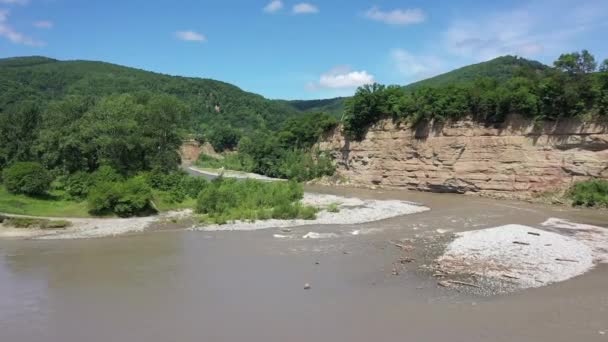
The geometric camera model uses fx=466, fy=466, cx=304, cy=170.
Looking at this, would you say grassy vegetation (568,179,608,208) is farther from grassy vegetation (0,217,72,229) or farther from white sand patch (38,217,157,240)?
grassy vegetation (0,217,72,229)

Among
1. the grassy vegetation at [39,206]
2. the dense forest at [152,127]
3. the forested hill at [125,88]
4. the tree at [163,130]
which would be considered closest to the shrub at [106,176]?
the dense forest at [152,127]

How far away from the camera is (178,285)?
1489 cm

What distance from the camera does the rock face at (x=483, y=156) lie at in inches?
1469

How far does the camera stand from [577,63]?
3684 cm

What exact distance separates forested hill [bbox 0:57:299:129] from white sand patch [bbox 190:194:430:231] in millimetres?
73907

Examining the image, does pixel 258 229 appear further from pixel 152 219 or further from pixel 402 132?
pixel 402 132

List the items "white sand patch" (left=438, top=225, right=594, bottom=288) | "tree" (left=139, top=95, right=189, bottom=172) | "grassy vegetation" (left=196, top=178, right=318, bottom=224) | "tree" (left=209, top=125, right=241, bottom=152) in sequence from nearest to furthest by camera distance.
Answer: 1. "white sand patch" (left=438, top=225, right=594, bottom=288)
2. "grassy vegetation" (left=196, top=178, right=318, bottom=224)
3. "tree" (left=139, top=95, right=189, bottom=172)
4. "tree" (left=209, top=125, right=241, bottom=152)

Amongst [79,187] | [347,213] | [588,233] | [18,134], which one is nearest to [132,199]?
[79,187]

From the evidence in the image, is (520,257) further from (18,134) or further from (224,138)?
(224,138)

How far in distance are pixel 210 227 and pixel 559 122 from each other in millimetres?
30185

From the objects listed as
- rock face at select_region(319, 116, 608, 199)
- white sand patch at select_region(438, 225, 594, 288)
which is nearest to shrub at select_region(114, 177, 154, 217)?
white sand patch at select_region(438, 225, 594, 288)

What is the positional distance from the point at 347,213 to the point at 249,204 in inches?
260

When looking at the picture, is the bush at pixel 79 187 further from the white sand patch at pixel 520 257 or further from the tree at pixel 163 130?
the white sand patch at pixel 520 257

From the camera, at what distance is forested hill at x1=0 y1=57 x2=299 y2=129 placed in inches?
4230
